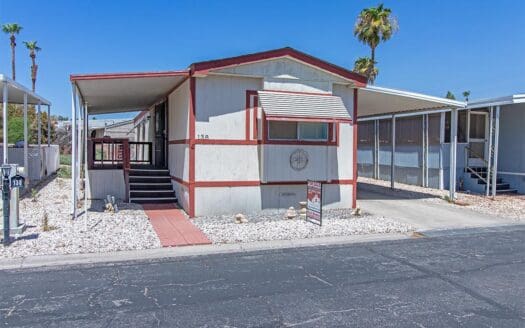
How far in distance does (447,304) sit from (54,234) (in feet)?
21.1

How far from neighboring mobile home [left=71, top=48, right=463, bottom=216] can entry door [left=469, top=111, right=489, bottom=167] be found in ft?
21.7

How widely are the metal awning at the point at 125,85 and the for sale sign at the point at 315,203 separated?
12.2 ft

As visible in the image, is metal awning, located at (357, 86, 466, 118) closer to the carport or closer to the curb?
the carport

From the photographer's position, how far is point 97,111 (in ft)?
55.7

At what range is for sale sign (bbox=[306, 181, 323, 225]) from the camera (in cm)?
895

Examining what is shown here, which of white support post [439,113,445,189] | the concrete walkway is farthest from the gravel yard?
white support post [439,113,445,189]

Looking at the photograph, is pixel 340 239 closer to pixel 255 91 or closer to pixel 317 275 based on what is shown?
pixel 317 275

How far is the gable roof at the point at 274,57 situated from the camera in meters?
9.64

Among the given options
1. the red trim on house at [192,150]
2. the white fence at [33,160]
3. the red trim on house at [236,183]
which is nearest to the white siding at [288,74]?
the red trim on house at [192,150]

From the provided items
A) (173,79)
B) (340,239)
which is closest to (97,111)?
(173,79)

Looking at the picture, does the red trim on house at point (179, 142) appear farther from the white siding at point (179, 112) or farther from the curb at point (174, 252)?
the curb at point (174, 252)

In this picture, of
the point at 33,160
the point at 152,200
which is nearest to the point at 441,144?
the point at 152,200

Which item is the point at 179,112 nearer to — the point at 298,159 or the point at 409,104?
the point at 298,159

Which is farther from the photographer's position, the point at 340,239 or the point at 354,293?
the point at 340,239
